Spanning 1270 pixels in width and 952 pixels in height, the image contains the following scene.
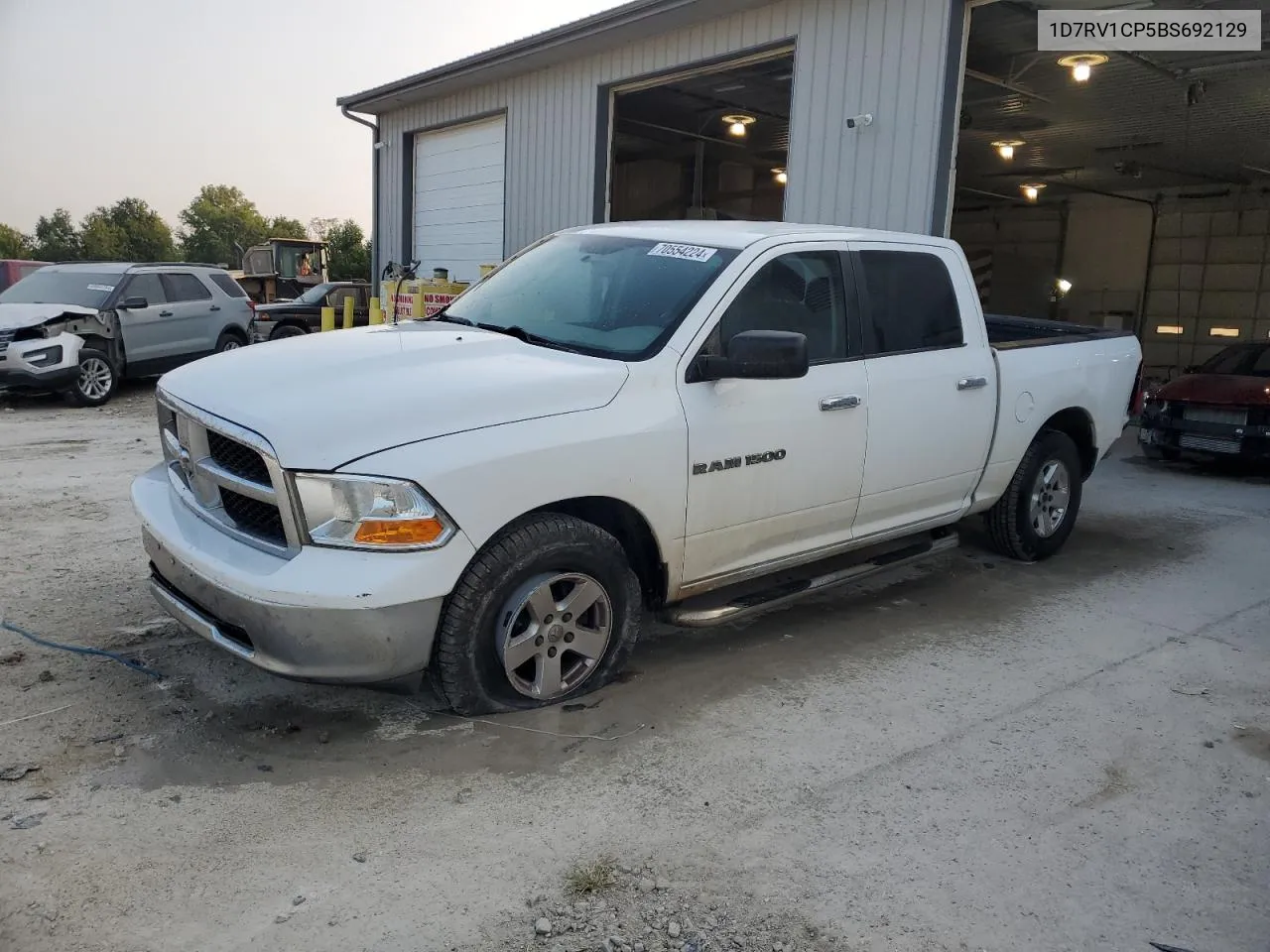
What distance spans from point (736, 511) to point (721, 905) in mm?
1788

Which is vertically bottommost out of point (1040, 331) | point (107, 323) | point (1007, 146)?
point (107, 323)

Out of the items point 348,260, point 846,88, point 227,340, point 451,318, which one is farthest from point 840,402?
point 348,260

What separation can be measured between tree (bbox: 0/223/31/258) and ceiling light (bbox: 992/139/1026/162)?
8929 cm

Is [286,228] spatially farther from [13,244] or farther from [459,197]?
[459,197]

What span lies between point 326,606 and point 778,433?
2.02 metres

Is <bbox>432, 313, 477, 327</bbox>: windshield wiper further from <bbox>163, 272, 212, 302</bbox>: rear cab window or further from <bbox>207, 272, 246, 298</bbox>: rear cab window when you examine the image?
<bbox>207, 272, 246, 298</bbox>: rear cab window

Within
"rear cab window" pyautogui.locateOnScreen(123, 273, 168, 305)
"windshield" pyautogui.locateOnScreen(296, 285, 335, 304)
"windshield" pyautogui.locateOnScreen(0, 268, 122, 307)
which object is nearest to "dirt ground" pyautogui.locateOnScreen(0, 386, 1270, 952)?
"windshield" pyautogui.locateOnScreen(0, 268, 122, 307)

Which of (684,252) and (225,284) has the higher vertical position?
(684,252)

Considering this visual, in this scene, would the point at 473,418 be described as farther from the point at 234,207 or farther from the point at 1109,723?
the point at 234,207

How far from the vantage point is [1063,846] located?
9.98 ft

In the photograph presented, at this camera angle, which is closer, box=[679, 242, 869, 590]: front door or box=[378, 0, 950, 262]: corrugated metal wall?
box=[679, 242, 869, 590]: front door

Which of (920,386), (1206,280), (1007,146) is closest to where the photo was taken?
(920,386)

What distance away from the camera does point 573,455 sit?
3.54 meters

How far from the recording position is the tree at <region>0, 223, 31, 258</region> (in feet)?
279
